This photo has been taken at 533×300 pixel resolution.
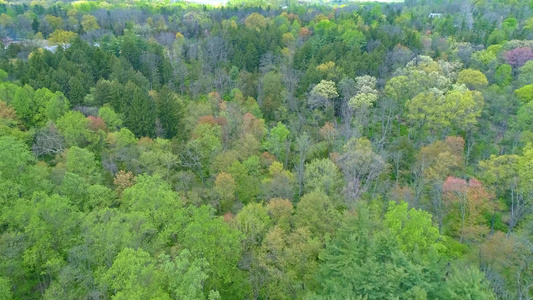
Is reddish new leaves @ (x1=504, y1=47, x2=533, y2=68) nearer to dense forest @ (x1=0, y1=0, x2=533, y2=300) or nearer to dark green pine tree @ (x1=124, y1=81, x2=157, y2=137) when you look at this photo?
dense forest @ (x1=0, y1=0, x2=533, y2=300)

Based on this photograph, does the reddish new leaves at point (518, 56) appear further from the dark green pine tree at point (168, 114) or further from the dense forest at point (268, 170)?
the dark green pine tree at point (168, 114)

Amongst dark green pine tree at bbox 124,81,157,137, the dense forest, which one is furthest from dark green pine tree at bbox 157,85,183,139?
dark green pine tree at bbox 124,81,157,137

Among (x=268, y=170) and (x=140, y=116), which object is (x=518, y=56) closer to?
(x=268, y=170)

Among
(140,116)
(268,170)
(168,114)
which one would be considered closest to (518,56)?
(268,170)

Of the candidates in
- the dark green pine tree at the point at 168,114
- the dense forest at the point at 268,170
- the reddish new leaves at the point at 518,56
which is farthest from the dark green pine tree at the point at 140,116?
the reddish new leaves at the point at 518,56

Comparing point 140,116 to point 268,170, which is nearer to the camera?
point 268,170

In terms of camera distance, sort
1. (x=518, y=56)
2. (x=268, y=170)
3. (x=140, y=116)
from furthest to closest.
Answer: (x=518, y=56) → (x=140, y=116) → (x=268, y=170)

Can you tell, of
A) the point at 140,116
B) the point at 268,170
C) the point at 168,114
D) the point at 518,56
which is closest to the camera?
the point at 268,170
